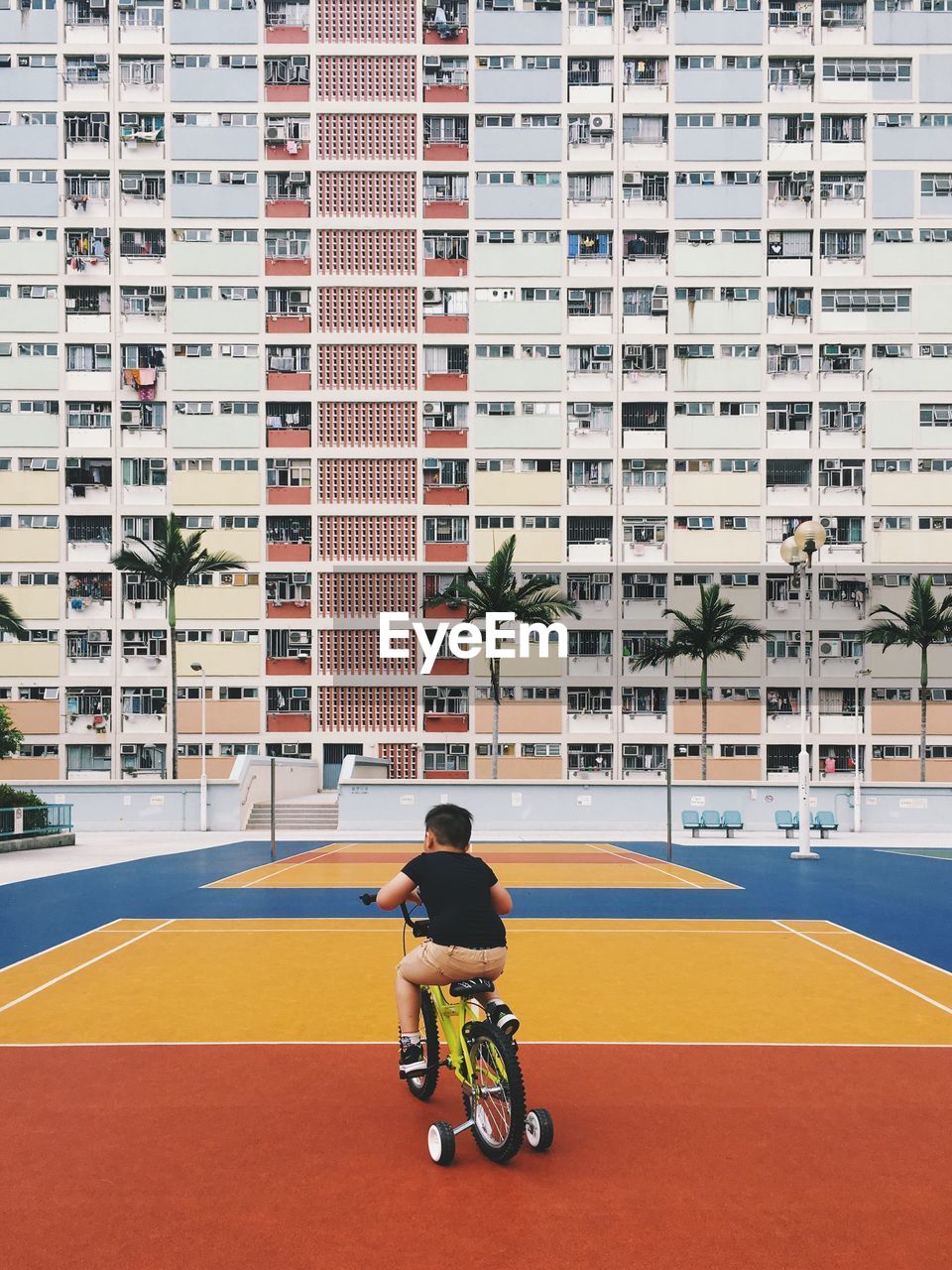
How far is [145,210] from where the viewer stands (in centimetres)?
5306

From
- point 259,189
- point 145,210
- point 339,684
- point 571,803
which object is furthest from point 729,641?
point 145,210

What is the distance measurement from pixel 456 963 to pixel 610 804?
32.2 metres

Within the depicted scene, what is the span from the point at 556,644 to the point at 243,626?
52.1 feet

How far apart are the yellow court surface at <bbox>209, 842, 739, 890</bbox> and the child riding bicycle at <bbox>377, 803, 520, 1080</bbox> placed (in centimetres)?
1432

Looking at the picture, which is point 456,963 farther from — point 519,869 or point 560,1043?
point 519,869

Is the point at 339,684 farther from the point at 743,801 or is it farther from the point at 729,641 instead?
the point at 743,801

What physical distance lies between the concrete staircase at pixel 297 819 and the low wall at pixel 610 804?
262cm

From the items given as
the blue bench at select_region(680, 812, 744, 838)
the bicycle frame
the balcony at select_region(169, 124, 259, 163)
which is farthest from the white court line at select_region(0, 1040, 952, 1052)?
the balcony at select_region(169, 124, 259, 163)

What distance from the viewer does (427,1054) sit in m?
→ 7.02

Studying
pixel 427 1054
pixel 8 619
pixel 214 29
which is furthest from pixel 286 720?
pixel 427 1054

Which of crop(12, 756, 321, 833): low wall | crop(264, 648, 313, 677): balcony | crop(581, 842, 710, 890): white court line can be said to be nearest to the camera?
crop(581, 842, 710, 890): white court line

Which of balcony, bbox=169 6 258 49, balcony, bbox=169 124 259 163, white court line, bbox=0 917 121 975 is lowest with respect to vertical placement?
white court line, bbox=0 917 121 975

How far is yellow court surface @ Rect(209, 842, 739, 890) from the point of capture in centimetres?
2092

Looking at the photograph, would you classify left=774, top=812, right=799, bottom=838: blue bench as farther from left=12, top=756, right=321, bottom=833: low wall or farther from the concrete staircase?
left=12, top=756, right=321, bottom=833: low wall
